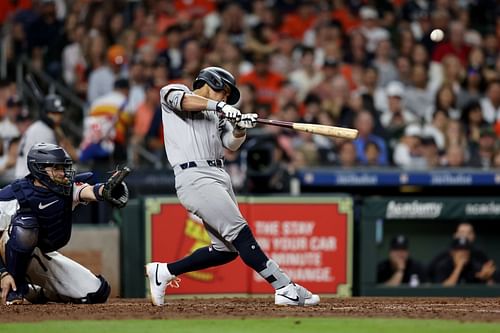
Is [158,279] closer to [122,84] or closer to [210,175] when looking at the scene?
[210,175]

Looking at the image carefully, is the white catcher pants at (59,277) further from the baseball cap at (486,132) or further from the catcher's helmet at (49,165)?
the baseball cap at (486,132)

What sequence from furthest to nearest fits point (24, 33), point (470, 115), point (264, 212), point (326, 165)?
1. point (24, 33)
2. point (470, 115)
3. point (326, 165)
4. point (264, 212)

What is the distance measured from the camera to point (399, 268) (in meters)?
12.0

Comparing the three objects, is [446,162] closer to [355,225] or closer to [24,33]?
[355,225]

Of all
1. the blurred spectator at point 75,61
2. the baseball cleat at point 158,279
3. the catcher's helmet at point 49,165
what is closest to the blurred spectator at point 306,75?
the blurred spectator at point 75,61

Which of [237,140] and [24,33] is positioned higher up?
[24,33]

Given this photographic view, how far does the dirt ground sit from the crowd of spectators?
3912 mm

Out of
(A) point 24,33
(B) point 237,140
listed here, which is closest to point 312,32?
(A) point 24,33

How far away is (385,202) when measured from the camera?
38.8 feet

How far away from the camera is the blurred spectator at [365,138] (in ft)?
42.9

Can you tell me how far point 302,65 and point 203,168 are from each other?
6804 mm

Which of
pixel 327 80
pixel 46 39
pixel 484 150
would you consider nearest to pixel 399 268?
pixel 484 150

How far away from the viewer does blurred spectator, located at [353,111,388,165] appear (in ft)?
42.9

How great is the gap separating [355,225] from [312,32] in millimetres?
4307
